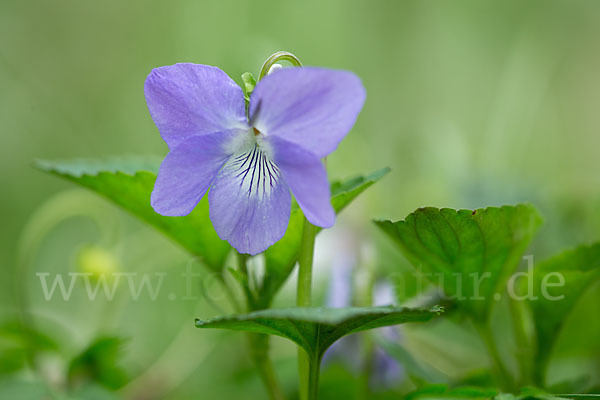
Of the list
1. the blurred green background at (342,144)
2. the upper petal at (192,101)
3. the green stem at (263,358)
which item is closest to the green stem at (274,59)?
the upper petal at (192,101)

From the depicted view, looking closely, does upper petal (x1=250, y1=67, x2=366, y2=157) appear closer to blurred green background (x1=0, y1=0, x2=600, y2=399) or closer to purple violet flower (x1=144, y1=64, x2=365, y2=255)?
purple violet flower (x1=144, y1=64, x2=365, y2=255)

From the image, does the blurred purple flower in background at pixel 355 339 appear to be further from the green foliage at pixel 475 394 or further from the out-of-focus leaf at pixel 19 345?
the out-of-focus leaf at pixel 19 345

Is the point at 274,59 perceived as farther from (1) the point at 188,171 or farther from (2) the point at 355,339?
(2) the point at 355,339

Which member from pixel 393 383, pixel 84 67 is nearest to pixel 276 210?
pixel 393 383

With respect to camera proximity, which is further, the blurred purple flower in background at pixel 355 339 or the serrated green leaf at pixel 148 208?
the blurred purple flower in background at pixel 355 339

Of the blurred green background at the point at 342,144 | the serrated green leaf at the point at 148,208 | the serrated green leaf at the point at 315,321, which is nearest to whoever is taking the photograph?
the serrated green leaf at the point at 315,321

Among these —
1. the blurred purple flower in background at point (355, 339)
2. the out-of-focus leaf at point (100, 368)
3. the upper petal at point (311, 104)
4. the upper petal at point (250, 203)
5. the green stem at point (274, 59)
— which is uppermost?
the green stem at point (274, 59)

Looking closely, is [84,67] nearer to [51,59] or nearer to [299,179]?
[51,59]
